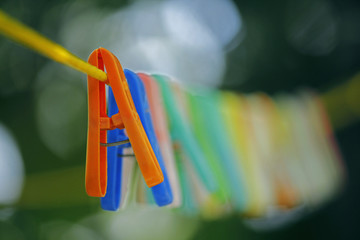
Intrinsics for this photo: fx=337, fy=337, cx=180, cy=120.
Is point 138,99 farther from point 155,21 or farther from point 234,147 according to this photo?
point 155,21

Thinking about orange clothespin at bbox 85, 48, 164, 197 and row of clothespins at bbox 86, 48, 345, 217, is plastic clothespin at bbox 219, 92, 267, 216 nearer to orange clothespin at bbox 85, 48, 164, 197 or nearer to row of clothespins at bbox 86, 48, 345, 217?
row of clothespins at bbox 86, 48, 345, 217

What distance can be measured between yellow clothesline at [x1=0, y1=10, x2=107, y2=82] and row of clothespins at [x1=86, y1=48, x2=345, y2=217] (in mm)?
76

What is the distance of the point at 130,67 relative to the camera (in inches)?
83.9

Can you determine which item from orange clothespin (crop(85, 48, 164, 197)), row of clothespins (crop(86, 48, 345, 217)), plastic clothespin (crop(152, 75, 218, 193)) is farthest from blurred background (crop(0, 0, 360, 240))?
orange clothespin (crop(85, 48, 164, 197))

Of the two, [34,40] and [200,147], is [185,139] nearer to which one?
[200,147]

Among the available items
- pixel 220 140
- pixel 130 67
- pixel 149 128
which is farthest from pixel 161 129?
pixel 130 67

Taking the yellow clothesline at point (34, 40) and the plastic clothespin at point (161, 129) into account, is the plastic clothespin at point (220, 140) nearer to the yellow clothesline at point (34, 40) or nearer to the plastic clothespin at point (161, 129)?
the plastic clothespin at point (161, 129)

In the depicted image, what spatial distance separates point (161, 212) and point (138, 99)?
1.97m

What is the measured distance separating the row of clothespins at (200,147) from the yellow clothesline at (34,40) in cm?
8

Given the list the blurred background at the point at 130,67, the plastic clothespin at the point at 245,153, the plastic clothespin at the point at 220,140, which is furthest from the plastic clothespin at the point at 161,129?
the blurred background at the point at 130,67

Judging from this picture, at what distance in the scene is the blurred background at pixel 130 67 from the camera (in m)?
1.98

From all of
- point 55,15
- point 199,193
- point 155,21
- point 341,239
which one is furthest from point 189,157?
point 55,15

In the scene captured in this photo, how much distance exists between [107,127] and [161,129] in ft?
0.39

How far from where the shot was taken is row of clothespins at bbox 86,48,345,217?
408mm
